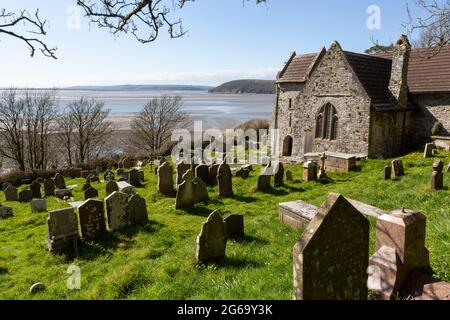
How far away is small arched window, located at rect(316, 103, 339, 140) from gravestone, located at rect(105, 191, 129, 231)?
1391 centimetres

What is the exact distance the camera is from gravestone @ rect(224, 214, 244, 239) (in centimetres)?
816

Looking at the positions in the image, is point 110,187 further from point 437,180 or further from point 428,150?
point 428,150

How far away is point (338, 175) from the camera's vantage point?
15914mm

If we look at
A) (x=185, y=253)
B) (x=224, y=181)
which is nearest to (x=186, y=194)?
(x=224, y=181)

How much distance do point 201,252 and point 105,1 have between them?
518 cm

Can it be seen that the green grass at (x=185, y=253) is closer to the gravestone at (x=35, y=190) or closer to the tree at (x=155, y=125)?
the gravestone at (x=35, y=190)

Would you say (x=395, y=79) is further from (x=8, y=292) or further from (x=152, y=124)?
(x=152, y=124)

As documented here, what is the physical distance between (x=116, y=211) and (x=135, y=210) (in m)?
0.57

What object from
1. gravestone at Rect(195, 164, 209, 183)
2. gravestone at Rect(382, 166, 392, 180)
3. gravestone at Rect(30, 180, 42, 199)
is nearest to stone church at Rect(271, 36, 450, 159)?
gravestone at Rect(382, 166, 392, 180)

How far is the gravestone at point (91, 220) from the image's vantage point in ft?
29.4

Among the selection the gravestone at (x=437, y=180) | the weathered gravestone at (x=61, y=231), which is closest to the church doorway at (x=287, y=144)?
the gravestone at (x=437, y=180)

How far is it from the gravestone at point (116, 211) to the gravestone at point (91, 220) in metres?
0.28
